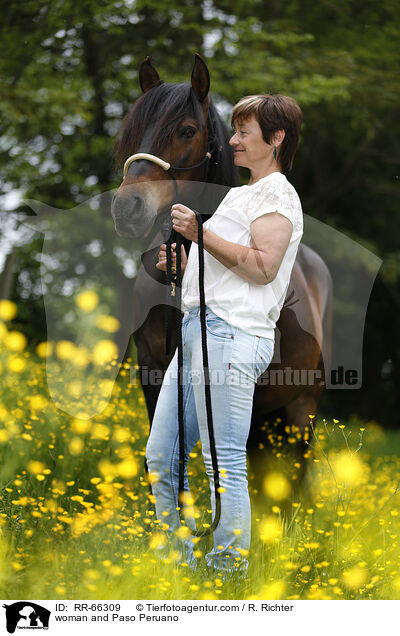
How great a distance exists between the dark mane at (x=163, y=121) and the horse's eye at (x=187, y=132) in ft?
0.15

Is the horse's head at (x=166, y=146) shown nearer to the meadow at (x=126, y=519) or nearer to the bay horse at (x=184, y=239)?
the bay horse at (x=184, y=239)

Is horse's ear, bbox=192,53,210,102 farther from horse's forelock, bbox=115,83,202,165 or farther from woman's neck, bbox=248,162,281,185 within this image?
woman's neck, bbox=248,162,281,185

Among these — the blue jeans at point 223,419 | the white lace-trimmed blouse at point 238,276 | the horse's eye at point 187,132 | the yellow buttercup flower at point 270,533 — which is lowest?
the yellow buttercup flower at point 270,533

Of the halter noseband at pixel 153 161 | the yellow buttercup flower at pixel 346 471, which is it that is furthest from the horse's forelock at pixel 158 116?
the yellow buttercup flower at pixel 346 471

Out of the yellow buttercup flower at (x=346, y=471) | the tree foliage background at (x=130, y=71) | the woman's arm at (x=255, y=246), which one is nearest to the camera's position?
the woman's arm at (x=255, y=246)

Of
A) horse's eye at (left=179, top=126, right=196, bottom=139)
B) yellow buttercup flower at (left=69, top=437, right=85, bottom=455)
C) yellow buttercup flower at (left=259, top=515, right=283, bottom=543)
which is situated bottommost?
yellow buttercup flower at (left=69, top=437, right=85, bottom=455)

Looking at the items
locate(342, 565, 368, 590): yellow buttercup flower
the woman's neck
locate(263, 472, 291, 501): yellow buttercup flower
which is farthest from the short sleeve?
locate(263, 472, 291, 501): yellow buttercup flower

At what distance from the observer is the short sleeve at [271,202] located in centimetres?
252

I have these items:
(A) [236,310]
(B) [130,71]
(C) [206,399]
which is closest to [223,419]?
(C) [206,399]

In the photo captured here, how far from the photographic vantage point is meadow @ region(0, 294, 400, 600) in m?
2.57

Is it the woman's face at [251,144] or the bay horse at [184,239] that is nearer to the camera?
the woman's face at [251,144]

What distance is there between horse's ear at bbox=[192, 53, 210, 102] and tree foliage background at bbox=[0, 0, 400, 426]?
4.78 metres
